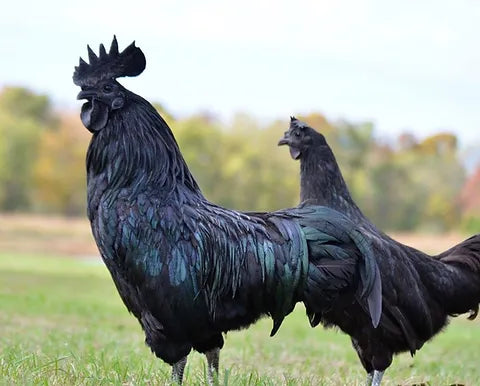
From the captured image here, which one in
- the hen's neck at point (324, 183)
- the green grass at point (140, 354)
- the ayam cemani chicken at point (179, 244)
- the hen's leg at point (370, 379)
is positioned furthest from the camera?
the hen's neck at point (324, 183)

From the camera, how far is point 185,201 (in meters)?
5.28

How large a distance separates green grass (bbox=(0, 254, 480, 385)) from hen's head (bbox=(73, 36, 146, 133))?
1.66 m

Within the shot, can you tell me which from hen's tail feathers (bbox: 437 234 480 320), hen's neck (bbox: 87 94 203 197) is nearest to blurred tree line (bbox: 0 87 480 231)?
hen's tail feathers (bbox: 437 234 480 320)

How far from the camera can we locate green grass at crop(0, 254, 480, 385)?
18.3 ft

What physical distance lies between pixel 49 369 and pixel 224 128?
38.1 metres

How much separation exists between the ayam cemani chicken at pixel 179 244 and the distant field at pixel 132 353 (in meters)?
0.50

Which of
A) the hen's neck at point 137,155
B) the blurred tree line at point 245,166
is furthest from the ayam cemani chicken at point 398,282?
the blurred tree line at point 245,166

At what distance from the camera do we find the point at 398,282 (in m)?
6.16

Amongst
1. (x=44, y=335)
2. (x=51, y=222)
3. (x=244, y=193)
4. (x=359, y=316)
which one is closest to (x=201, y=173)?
(x=244, y=193)

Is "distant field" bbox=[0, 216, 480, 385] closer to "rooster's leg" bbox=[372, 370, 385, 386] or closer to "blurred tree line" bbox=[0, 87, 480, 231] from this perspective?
"rooster's leg" bbox=[372, 370, 385, 386]

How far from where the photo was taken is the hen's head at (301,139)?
7.25 m

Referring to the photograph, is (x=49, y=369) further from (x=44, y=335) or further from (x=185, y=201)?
(x=44, y=335)

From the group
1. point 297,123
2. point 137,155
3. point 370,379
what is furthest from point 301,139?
point 137,155

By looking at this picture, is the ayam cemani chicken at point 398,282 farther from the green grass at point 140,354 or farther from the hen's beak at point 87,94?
Answer: the hen's beak at point 87,94
